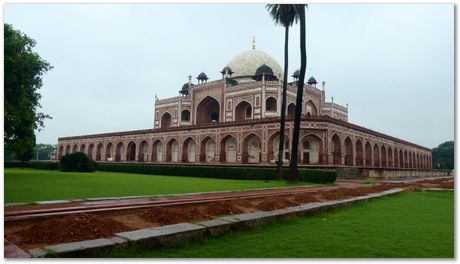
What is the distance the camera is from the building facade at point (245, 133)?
27.3 m

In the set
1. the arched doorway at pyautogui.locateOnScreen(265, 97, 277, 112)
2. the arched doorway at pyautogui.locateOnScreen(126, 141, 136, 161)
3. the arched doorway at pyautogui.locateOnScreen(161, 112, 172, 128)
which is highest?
the arched doorway at pyautogui.locateOnScreen(265, 97, 277, 112)

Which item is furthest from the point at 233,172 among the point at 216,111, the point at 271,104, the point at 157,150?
the point at 216,111

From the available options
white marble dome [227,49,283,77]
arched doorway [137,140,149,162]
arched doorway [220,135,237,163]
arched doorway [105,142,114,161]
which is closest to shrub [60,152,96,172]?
arched doorway [220,135,237,163]

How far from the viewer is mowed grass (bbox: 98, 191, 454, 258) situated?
3.83m

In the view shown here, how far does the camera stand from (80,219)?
4465 mm

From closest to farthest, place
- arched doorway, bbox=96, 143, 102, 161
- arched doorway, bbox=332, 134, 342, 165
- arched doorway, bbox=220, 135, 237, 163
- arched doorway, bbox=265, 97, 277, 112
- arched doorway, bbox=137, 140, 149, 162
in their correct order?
1. arched doorway, bbox=332, 134, 342, 165
2. arched doorway, bbox=220, 135, 237, 163
3. arched doorway, bbox=265, 97, 277, 112
4. arched doorway, bbox=137, 140, 149, 162
5. arched doorway, bbox=96, 143, 102, 161

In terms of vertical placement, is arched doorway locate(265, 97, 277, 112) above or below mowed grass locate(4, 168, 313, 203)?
above

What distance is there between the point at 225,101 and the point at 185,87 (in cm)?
1048

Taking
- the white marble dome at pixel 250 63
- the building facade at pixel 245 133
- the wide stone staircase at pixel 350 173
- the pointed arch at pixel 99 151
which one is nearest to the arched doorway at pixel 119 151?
the building facade at pixel 245 133

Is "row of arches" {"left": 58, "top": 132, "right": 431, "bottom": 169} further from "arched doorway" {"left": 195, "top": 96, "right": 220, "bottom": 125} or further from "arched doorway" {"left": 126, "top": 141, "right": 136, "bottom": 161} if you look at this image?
"arched doorway" {"left": 195, "top": 96, "right": 220, "bottom": 125}

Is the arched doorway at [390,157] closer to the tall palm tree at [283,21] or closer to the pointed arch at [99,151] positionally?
the tall palm tree at [283,21]

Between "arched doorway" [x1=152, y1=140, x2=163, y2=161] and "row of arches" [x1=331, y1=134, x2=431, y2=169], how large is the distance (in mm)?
17918

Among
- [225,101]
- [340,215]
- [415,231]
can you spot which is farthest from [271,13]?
[225,101]

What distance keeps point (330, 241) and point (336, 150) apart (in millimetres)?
23645
